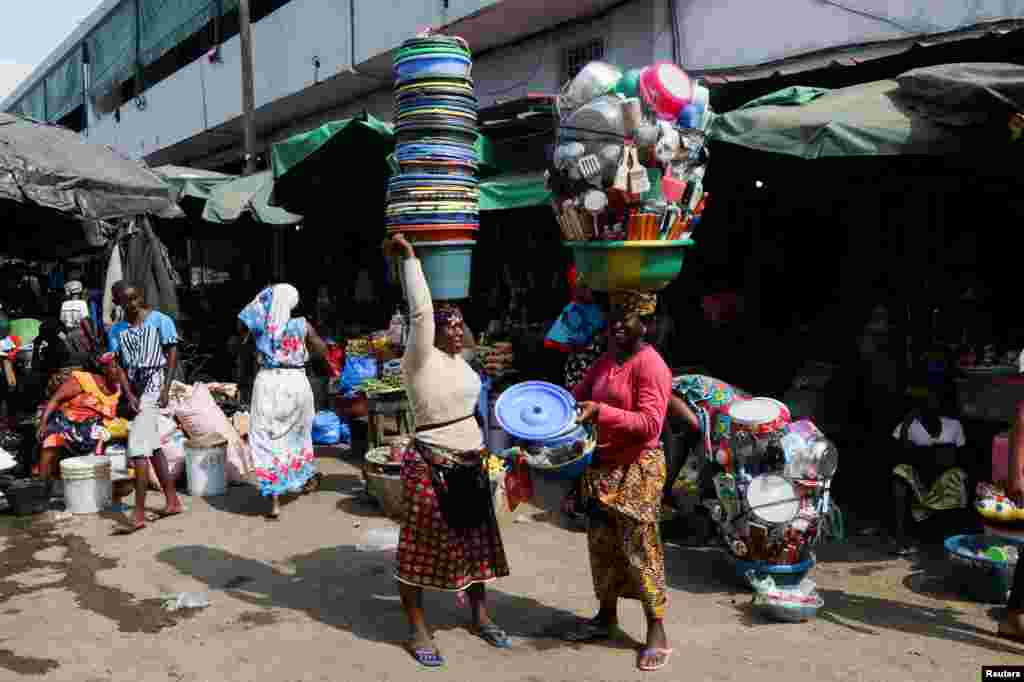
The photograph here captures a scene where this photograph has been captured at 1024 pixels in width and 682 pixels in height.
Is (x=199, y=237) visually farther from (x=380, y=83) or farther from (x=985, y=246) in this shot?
(x=985, y=246)

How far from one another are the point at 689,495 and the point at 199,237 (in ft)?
37.6

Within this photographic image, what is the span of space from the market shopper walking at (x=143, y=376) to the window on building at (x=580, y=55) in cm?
610

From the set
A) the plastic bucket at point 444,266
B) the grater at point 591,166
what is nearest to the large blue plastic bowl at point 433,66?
the plastic bucket at point 444,266

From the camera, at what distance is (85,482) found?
6914 mm

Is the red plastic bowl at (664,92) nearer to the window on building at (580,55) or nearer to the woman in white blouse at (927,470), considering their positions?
the woman in white blouse at (927,470)

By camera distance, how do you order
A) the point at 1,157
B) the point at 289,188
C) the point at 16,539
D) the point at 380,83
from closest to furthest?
the point at 16,539
the point at 1,157
the point at 289,188
the point at 380,83

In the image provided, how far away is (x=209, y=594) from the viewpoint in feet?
16.5

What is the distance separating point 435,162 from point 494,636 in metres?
3.15

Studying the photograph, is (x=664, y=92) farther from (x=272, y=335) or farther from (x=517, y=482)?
(x=272, y=335)

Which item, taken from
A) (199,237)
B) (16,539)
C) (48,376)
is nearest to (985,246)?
(16,539)

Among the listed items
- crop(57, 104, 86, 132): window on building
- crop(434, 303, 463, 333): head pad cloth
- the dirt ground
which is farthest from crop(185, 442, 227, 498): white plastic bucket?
crop(57, 104, 86, 132): window on building

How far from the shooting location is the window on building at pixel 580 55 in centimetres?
1034

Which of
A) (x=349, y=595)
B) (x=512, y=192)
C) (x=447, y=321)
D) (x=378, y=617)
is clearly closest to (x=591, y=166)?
(x=447, y=321)

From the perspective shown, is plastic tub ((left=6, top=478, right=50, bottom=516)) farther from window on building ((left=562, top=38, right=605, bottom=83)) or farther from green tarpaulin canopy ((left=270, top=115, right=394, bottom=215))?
window on building ((left=562, top=38, right=605, bottom=83))
